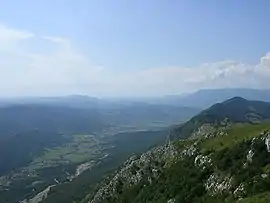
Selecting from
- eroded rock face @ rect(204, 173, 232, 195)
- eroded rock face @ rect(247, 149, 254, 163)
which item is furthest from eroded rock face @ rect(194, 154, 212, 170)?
eroded rock face @ rect(247, 149, 254, 163)

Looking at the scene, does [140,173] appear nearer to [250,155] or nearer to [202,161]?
[202,161]

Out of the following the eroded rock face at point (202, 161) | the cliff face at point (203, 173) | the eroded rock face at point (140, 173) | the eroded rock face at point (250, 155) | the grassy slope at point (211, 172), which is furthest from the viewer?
the eroded rock face at point (140, 173)

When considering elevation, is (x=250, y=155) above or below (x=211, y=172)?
above

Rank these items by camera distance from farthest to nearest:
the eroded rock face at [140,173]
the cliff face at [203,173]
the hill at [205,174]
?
the eroded rock face at [140,173] < the cliff face at [203,173] < the hill at [205,174]

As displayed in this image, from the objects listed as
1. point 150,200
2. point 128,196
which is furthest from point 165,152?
point 150,200

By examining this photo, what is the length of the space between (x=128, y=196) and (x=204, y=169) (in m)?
34.8

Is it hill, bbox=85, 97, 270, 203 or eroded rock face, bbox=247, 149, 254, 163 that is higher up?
eroded rock face, bbox=247, 149, 254, 163

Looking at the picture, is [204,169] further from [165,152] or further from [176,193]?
[165,152]

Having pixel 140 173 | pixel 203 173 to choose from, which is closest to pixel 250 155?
pixel 203 173

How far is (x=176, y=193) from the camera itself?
3573 inches

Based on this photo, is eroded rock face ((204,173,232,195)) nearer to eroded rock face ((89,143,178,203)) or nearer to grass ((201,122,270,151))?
grass ((201,122,270,151))

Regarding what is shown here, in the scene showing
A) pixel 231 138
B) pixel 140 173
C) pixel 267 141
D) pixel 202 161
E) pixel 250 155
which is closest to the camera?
pixel 267 141

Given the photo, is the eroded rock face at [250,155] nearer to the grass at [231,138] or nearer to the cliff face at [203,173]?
the cliff face at [203,173]

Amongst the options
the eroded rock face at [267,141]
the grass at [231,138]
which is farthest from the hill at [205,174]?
the eroded rock face at [267,141]
